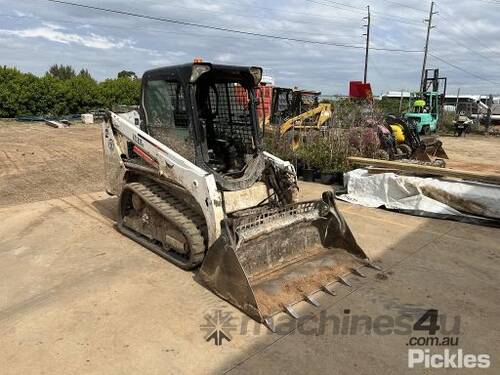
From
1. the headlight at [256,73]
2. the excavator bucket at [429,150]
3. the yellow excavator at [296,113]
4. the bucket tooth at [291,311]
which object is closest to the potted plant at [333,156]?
the yellow excavator at [296,113]

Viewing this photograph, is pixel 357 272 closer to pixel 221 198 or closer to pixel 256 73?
pixel 221 198

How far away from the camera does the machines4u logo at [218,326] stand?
11.6ft

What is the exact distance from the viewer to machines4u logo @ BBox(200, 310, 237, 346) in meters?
3.52

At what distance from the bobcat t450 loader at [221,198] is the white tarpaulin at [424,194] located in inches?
99.4

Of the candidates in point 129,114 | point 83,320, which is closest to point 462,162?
point 129,114

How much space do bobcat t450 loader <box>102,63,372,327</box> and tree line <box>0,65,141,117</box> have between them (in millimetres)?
16577

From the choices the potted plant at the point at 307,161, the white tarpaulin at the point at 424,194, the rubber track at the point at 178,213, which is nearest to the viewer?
the rubber track at the point at 178,213

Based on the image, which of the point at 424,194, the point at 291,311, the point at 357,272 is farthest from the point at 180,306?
the point at 424,194

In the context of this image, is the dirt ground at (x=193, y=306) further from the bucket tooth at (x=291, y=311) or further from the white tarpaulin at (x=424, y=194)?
the white tarpaulin at (x=424, y=194)

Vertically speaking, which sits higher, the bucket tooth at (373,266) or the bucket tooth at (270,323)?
the bucket tooth at (373,266)

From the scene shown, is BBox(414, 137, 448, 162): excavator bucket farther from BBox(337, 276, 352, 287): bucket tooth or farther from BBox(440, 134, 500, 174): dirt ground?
BBox(337, 276, 352, 287): bucket tooth

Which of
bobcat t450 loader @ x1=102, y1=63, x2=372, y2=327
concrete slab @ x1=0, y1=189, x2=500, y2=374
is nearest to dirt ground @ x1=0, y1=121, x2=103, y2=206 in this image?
concrete slab @ x1=0, y1=189, x2=500, y2=374

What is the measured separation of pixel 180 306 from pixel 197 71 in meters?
2.37

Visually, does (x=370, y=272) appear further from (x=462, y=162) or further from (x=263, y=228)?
(x=462, y=162)
